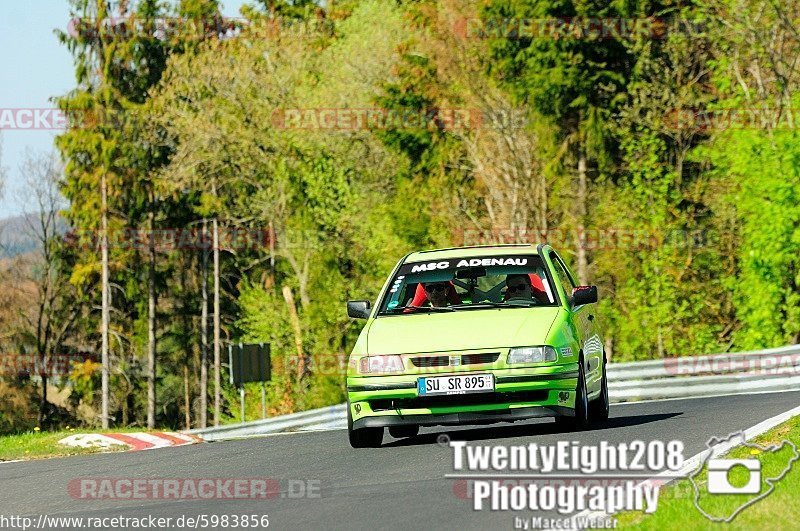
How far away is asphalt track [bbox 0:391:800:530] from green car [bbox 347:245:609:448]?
0.91 feet

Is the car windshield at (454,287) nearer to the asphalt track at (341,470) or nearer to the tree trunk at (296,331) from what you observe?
the asphalt track at (341,470)

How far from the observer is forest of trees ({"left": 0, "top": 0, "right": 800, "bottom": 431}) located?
44.2 metres

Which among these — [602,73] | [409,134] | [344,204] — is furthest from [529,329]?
[344,204]

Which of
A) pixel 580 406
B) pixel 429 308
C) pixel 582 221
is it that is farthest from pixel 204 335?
pixel 580 406

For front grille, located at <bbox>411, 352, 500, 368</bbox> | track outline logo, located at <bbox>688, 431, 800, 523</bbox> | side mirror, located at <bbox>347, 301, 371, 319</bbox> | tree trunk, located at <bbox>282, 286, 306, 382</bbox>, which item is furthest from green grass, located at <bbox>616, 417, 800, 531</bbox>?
tree trunk, located at <bbox>282, 286, 306, 382</bbox>

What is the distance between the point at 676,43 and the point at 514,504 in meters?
38.2

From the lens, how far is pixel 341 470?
1204cm

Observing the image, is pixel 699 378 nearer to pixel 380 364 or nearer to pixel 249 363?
pixel 249 363

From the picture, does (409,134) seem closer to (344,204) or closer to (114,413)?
(344,204)

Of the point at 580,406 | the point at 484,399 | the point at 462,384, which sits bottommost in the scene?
the point at 580,406

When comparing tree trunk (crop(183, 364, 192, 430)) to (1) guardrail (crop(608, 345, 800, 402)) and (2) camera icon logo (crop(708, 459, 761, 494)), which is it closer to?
(1) guardrail (crop(608, 345, 800, 402))

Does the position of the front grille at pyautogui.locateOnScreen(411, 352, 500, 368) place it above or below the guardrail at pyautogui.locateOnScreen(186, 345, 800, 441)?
above

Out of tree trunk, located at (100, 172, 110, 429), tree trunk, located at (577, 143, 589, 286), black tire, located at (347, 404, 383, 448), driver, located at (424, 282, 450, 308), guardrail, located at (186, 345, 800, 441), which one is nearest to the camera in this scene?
black tire, located at (347, 404, 383, 448)

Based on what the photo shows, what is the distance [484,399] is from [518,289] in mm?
1584
